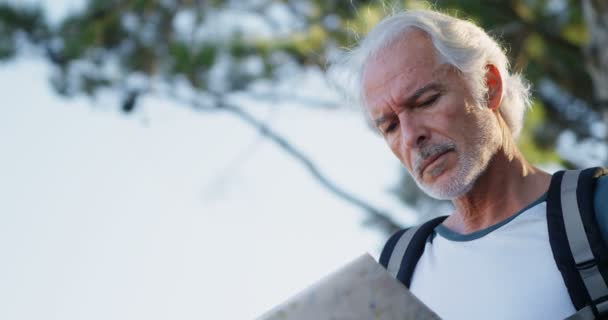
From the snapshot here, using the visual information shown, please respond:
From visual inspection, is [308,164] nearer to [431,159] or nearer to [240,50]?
[240,50]

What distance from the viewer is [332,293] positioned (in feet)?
3.60

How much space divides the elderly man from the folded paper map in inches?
12.5

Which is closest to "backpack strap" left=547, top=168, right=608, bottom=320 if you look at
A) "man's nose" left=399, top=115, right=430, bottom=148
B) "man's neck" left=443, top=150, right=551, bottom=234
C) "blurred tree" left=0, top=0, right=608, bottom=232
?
"man's neck" left=443, top=150, right=551, bottom=234

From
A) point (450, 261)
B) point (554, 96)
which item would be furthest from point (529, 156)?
point (450, 261)

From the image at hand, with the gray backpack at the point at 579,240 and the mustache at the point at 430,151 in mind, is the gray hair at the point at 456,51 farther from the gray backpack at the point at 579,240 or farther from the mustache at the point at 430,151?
the gray backpack at the point at 579,240

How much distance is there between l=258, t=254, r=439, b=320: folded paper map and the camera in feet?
3.52

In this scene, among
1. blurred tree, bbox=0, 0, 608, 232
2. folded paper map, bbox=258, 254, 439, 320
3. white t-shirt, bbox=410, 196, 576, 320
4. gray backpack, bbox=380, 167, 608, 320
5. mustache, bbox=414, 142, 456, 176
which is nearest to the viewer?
folded paper map, bbox=258, 254, 439, 320

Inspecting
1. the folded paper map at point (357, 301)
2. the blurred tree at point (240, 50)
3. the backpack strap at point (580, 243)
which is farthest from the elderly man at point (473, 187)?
the blurred tree at point (240, 50)

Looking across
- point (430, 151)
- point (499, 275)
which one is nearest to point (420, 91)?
point (430, 151)

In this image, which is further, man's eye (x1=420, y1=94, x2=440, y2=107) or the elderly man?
man's eye (x1=420, y1=94, x2=440, y2=107)

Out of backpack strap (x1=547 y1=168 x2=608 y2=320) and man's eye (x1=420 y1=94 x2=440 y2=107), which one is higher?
man's eye (x1=420 y1=94 x2=440 y2=107)

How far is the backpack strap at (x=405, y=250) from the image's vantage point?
1556 mm

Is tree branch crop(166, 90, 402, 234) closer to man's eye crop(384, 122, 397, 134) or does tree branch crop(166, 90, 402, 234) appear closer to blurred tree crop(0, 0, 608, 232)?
blurred tree crop(0, 0, 608, 232)

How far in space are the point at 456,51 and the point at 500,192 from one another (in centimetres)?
27
